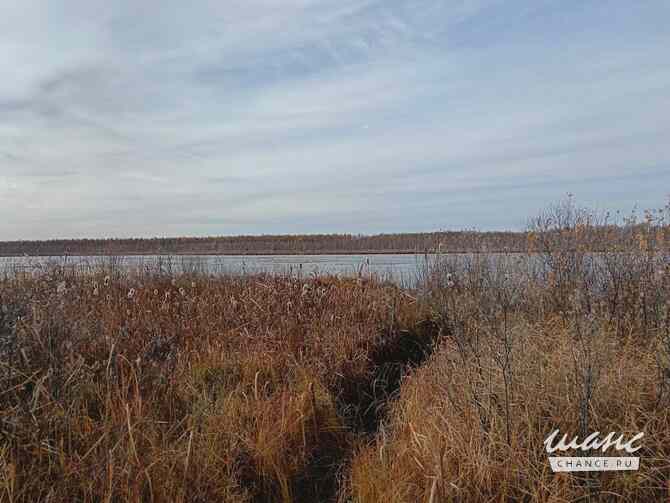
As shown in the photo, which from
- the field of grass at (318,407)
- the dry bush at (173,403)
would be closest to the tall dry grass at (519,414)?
the field of grass at (318,407)

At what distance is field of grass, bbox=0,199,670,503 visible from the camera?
3285 millimetres

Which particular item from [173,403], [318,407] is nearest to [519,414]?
[318,407]

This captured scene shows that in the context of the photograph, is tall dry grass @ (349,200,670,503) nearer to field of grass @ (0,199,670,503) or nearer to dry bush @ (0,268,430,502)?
field of grass @ (0,199,670,503)

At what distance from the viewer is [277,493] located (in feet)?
12.5

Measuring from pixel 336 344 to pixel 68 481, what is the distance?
3.84 meters

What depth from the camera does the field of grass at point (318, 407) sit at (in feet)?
10.8

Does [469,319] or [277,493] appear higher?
[469,319]

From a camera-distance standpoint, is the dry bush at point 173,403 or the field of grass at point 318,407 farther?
the field of grass at point 318,407

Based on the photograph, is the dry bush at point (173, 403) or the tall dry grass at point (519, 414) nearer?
the dry bush at point (173, 403)

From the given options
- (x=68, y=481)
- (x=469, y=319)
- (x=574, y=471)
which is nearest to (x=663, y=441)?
(x=574, y=471)

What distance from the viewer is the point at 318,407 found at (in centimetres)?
489

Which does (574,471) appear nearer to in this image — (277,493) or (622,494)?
(622,494)

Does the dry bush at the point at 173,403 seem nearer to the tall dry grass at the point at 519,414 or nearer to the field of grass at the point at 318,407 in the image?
the field of grass at the point at 318,407

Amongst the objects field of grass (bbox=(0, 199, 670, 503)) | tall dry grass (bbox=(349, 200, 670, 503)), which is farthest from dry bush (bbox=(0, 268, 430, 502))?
tall dry grass (bbox=(349, 200, 670, 503))
